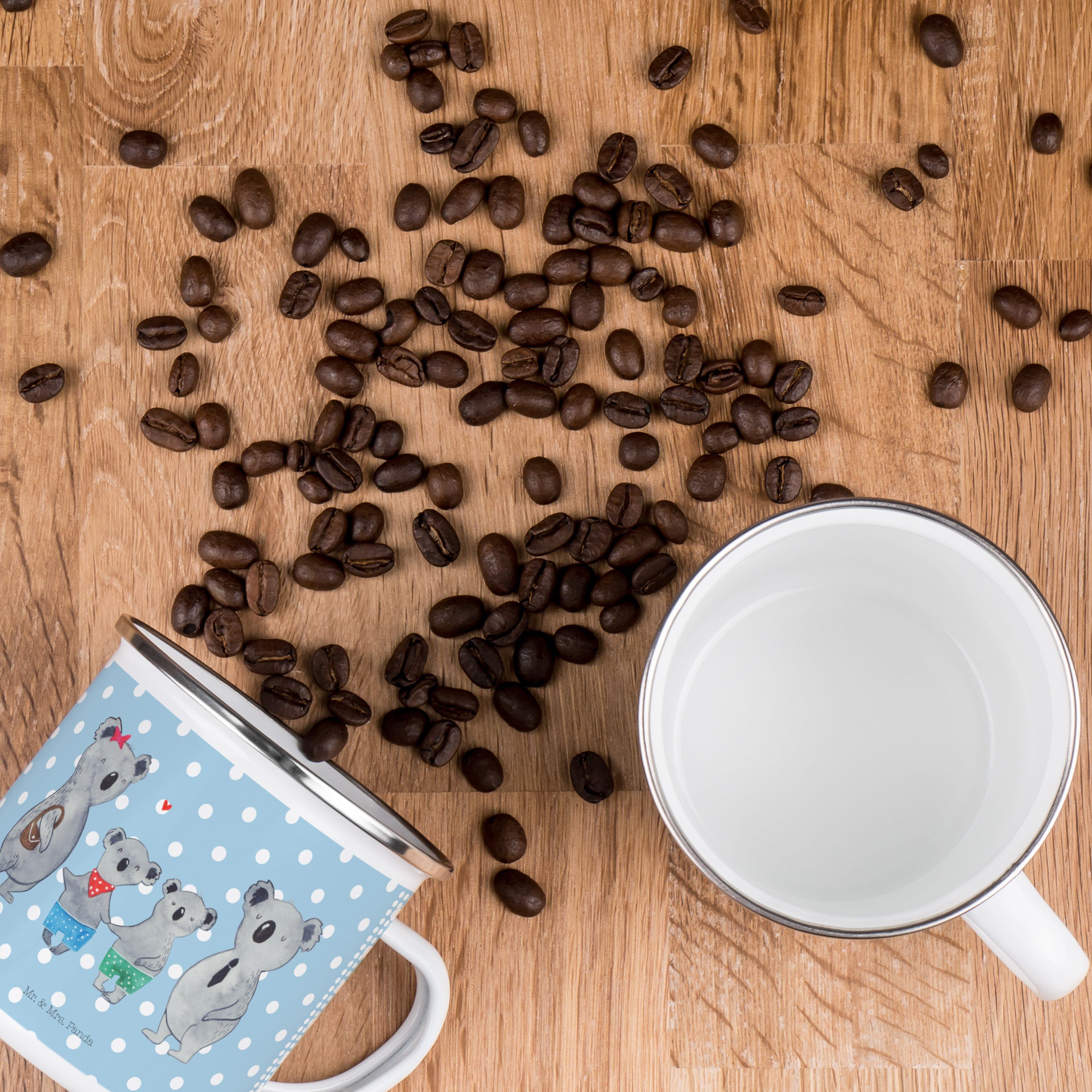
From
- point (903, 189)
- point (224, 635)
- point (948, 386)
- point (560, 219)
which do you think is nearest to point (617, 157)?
point (560, 219)

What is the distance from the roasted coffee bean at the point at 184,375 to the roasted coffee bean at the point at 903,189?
73cm

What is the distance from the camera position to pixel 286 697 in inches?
36.8

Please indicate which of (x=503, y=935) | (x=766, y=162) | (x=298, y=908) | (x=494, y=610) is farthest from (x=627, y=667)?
(x=766, y=162)

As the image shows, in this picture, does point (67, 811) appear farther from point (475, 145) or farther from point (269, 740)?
point (475, 145)

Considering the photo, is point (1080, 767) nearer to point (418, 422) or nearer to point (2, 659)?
point (418, 422)

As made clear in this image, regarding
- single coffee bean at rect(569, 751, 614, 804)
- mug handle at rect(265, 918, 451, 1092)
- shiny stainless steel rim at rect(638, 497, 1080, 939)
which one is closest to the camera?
shiny stainless steel rim at rect(638, 497, 1080, 939)

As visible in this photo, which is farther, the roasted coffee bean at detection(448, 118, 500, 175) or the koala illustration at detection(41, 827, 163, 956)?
the roasted coffee bean at detection(448, 118, 500, 175)

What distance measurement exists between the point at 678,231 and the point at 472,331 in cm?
23

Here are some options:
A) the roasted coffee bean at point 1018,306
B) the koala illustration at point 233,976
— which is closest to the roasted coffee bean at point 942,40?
the roasted coffee bean at point 1018,306

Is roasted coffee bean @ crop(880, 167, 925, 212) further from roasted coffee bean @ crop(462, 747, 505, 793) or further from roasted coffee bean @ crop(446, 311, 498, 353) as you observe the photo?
roasted coffee bean @ crop(462, 747, 505, 793)

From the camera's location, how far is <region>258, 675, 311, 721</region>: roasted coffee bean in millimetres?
934

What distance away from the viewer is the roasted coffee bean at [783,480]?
3.12ft

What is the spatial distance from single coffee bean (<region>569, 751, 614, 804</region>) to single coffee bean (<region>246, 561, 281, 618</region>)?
0.34 metres

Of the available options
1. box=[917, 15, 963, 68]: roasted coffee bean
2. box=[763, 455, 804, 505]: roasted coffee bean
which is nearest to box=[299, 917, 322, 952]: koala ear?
box=[763, 455, 804, 505]: roasted coffee bean
